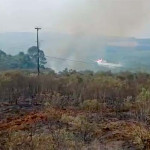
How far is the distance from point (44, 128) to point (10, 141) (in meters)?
8.05

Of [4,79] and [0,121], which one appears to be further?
[4,79]

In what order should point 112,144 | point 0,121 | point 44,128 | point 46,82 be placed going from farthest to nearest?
point 46,82 < point 0,121 < point 44,128 < point 112,144

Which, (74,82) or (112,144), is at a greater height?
(74,82)

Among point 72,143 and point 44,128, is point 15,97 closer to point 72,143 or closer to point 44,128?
point 44,128

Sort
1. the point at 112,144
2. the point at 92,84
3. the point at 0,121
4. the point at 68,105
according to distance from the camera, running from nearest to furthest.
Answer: the point at 112,144, the point at 0,121, the point at 68,105, the point at 92,84

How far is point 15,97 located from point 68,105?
25.4 feet

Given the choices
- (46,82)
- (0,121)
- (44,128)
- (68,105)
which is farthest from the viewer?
(46,82)

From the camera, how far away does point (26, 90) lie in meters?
43.2

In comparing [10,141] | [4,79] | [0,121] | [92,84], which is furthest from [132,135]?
[4,79]

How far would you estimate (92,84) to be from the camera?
128 feet

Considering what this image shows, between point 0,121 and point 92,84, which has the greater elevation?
point 92,84

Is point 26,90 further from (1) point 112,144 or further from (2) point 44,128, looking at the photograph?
(1) point 112,144

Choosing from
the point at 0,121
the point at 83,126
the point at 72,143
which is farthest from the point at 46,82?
the point at 72,143

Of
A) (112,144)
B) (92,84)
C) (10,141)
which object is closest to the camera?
(10,141)
